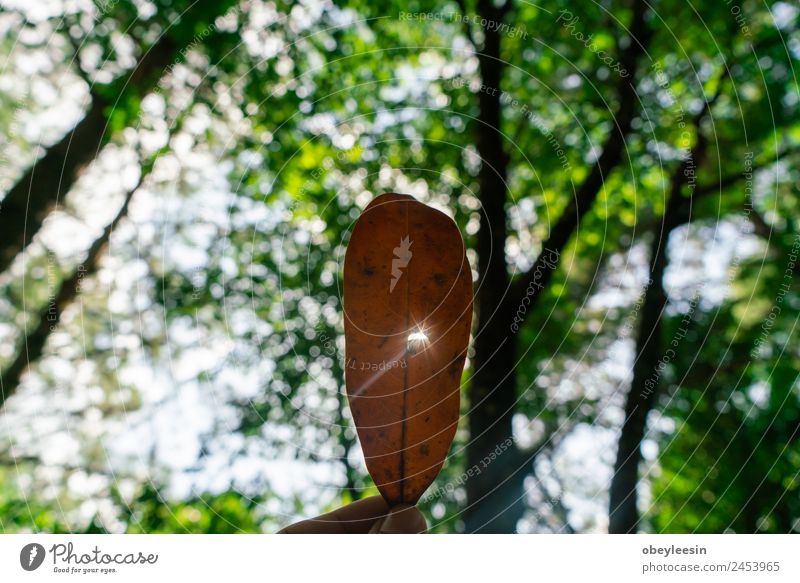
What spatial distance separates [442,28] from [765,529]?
5.72 m

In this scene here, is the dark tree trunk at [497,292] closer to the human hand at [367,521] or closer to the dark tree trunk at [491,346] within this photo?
the dark tree trunk at [491,346]

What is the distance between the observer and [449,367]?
134 centimetres

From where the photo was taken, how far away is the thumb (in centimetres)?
139

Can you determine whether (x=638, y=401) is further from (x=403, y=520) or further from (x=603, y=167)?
(x=403, y=520)

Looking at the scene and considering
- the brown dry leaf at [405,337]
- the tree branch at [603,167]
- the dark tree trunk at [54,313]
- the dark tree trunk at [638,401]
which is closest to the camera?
the brown dry leaf at [405,337]

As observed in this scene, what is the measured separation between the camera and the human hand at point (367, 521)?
1.39 metres

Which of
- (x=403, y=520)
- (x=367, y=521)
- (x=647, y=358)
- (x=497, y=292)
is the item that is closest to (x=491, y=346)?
(x=497, y=292)

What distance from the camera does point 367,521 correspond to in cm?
153

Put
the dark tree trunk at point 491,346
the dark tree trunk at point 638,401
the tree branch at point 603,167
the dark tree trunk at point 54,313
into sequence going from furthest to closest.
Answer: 1. the dark tree trunk at point 54,313
2. the dark tree trunk at point 638,401
3. the tree branch at point 603,167
4. the dark tree trunk at point 491,346

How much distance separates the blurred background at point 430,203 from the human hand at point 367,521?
2574mm

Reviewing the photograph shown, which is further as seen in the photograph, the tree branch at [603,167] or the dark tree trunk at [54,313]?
the dark tree trunk at [54,313]

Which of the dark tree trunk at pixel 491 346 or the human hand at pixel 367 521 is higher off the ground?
the dark tree trunk at pixel 491 346

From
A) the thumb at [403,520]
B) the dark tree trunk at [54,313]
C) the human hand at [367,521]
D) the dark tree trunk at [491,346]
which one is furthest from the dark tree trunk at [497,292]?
the dark tree trunk at [54,313]

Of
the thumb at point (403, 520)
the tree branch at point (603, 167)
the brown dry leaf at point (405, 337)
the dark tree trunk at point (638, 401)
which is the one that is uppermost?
the tree branch at point (603, 167)
